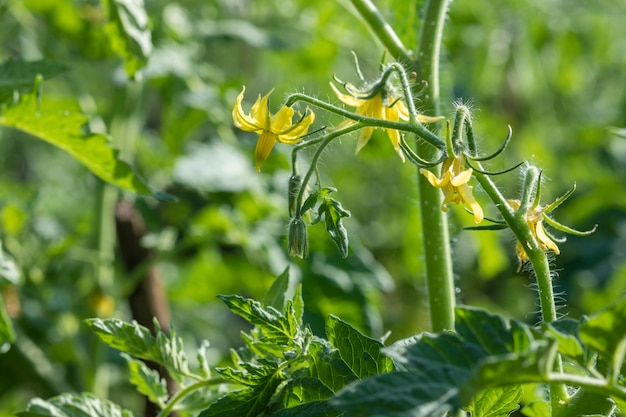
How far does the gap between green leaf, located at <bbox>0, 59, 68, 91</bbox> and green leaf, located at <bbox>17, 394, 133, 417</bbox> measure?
1.54 feet

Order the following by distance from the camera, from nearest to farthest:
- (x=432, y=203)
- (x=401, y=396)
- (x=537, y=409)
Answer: (x=401, y=396) < (x=537, y=409) < (x=432, y=203)

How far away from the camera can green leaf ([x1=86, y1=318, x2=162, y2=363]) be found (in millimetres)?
882

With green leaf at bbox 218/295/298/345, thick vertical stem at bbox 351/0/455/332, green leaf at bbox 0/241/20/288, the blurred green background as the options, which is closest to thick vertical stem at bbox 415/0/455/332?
thick vertical stem at bbox 351/0/455/332

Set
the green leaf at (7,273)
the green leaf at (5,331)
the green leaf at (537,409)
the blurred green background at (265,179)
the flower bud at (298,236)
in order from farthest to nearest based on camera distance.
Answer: the blurred green background at (265,179)
the green leaf at (7,273)
the green leaf at (5,331)
the flower bud at (298,236)
the green leaf at (537,409)

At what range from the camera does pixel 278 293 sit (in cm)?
96

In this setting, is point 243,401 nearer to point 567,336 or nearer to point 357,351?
point 357,351

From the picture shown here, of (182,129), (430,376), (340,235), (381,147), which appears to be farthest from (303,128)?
(381,147)

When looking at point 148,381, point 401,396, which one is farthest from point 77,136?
point 401,396

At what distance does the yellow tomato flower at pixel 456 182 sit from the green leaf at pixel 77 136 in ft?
1.62

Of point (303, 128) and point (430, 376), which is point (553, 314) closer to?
point (430, 376)

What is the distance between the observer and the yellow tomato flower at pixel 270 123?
0.88 meters

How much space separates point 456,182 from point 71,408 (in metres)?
0.50

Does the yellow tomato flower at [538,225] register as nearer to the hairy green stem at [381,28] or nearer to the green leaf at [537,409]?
the green leaf at [537,409]

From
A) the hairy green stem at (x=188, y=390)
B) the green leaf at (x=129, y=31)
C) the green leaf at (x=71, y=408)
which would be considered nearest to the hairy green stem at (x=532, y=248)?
the hairy green stem at (x=188, y=390)
